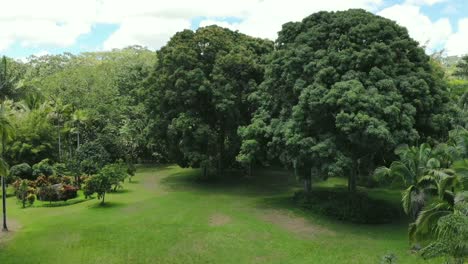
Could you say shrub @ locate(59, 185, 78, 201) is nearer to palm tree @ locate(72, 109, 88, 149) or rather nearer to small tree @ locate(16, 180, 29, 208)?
small tree @ locate(16, 180, 29, 208)

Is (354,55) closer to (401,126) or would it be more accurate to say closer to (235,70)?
(401,126)

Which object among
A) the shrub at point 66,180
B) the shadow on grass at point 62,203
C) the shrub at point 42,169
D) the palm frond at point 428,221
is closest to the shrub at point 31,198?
the shadow on grass at point 62,203

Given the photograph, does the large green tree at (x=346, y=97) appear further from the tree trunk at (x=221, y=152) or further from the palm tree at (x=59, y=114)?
the palm tree at (x=59, y=114)

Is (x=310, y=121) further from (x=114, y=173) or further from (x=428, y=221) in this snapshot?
(x=114, y=173)

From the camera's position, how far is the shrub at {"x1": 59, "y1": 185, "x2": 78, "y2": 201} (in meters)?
27.4

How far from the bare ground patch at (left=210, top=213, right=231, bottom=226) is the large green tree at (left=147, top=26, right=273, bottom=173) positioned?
6.78 metres

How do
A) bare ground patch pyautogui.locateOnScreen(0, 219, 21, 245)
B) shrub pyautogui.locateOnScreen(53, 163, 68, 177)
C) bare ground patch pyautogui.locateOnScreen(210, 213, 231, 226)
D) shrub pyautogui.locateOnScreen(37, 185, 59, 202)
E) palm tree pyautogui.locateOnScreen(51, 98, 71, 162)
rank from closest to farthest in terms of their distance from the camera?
bare ground patch pyautogui.locateOnScreen(0, 219, 21, 245) → bare ground patch pyautogui.locateOnScreen(210, 213, 231, 226) → shrub pyautogui.locateOnScreen(37, 185, 59, 202) → shrub pyautogui.locateOnScreen(53, 163, 68, 177) → palm tree pyautogui.locateOnScreen(51, 98, 71, 162)

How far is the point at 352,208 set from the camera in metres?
22.0

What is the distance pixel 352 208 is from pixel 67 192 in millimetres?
16915

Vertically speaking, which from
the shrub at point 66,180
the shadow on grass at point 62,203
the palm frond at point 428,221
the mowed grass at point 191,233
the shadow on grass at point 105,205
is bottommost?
the mowed grass at point 191,233

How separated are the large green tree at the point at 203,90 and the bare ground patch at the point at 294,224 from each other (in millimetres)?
7692

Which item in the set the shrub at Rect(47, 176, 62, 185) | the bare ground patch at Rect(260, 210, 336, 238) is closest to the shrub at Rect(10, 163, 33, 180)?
the shrub at Rect(47, 176, 62, 185)

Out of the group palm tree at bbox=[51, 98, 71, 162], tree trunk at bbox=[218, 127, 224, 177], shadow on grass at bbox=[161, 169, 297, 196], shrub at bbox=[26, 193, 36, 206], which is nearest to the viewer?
shrub at bbox=[26, 193, 36, 206]

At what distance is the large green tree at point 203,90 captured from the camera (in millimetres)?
29062
